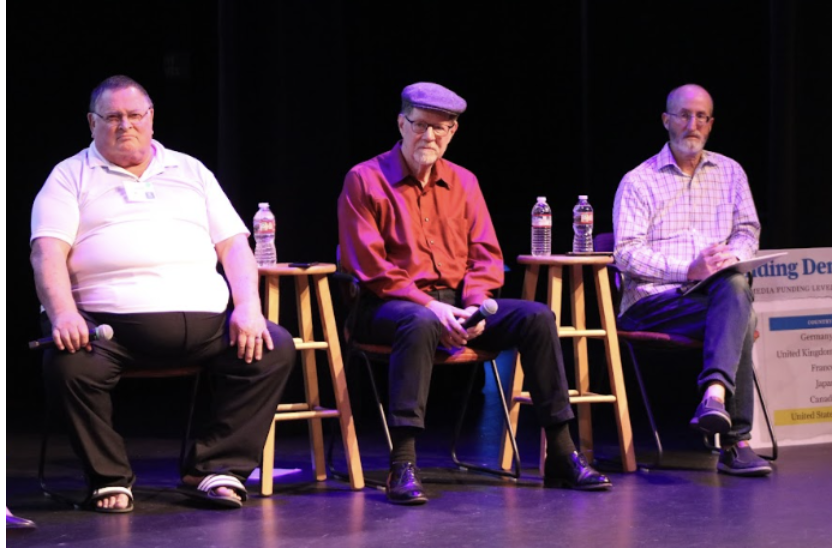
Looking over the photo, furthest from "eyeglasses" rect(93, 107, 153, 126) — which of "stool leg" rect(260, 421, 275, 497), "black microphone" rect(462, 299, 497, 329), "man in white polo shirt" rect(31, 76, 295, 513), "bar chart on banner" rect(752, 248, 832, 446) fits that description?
"bar chart on banner" rect(752, 248, 832, 446)

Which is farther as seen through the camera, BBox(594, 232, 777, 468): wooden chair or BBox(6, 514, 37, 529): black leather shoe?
BBox(594, 232, 777, 468): wooden chair

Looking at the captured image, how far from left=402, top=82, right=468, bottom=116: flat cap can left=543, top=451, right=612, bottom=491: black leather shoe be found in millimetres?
1197

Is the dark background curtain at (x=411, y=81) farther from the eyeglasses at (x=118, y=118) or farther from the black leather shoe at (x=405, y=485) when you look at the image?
the black leather shoe at (x=405, y=485)

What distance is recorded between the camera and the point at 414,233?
402 cm

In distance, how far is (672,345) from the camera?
4.16 meters

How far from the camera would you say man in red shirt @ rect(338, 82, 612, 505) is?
145 inches

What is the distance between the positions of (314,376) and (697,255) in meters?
1.47

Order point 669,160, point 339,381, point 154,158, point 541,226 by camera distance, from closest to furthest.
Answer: point 154,158
point 339,381
point 541,226
point 669,160

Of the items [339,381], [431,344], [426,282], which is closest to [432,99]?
[426,282]

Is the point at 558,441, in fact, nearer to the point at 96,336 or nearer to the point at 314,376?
the point at 314,376

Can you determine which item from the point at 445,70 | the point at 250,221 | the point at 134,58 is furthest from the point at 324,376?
the point at 445,70

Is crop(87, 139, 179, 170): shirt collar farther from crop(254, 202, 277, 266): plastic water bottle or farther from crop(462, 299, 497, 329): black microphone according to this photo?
crop(462, 299, 497, 329): black microphone

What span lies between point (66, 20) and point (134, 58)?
0.41 meters

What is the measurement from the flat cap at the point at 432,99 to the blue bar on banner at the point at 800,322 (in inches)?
59.9
